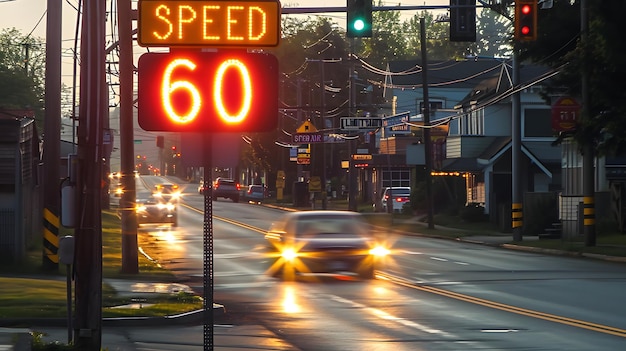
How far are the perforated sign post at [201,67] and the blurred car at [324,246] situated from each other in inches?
668

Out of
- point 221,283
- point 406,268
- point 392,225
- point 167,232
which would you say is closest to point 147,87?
point 221,283

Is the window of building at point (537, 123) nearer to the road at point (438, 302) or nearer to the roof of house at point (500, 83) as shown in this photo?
the roof of house at point (500, 83)

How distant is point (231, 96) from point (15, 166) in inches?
891

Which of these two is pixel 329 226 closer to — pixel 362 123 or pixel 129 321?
pixel 129 321

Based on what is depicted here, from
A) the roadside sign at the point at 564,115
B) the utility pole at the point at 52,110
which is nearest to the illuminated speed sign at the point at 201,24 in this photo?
the utility pole at the point at 52,110

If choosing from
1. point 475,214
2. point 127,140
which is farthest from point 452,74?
point 127,140

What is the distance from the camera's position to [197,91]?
29.0 ft

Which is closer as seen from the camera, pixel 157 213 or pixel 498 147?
pixel 157 213

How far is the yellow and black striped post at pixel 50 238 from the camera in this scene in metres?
26.3

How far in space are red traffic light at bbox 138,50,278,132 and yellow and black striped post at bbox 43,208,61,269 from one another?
17966mm

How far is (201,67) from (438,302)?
40.8 feet

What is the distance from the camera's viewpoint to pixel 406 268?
96.7ft

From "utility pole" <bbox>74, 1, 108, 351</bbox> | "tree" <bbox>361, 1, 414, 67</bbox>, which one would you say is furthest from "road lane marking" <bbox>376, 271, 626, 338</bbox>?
"tree" <bbox>361, 1, 414, 67</bbox>

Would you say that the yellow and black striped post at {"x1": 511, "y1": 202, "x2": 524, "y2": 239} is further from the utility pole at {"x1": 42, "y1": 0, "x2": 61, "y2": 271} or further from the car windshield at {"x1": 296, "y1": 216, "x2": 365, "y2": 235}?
the utility pole at {"x1": 42, "y1": 0, "x2": 61, "y2": 271}
